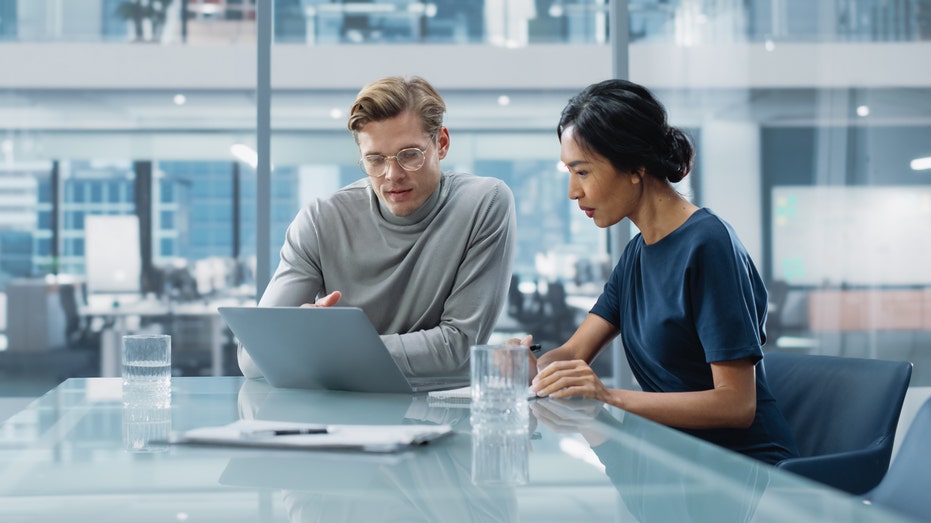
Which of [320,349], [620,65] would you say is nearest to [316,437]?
[320,349]

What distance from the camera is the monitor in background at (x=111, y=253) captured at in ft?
13.5

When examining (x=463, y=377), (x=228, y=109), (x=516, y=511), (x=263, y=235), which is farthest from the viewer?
(x=228, y=109)

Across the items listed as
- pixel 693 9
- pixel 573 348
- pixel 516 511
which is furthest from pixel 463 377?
pixel 693 9

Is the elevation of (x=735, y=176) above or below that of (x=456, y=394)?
above

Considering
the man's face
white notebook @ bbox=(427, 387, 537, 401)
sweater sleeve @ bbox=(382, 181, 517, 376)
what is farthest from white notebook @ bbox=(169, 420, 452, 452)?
the man's face

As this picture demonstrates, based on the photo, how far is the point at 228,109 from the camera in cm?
413

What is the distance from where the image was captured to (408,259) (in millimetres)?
2328

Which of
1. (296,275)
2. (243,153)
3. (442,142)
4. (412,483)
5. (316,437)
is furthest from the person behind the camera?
(243,153)

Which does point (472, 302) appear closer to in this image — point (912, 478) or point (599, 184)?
point (599, 184)

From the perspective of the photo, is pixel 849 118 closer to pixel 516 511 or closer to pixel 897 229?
pixel 897 229

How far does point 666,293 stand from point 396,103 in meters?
0.81

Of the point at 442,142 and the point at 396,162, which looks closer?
the point at 396,162

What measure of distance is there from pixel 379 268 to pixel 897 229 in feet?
9.26

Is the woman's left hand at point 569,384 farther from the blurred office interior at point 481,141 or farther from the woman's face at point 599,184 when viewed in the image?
the blurred office interior at point 481,141
